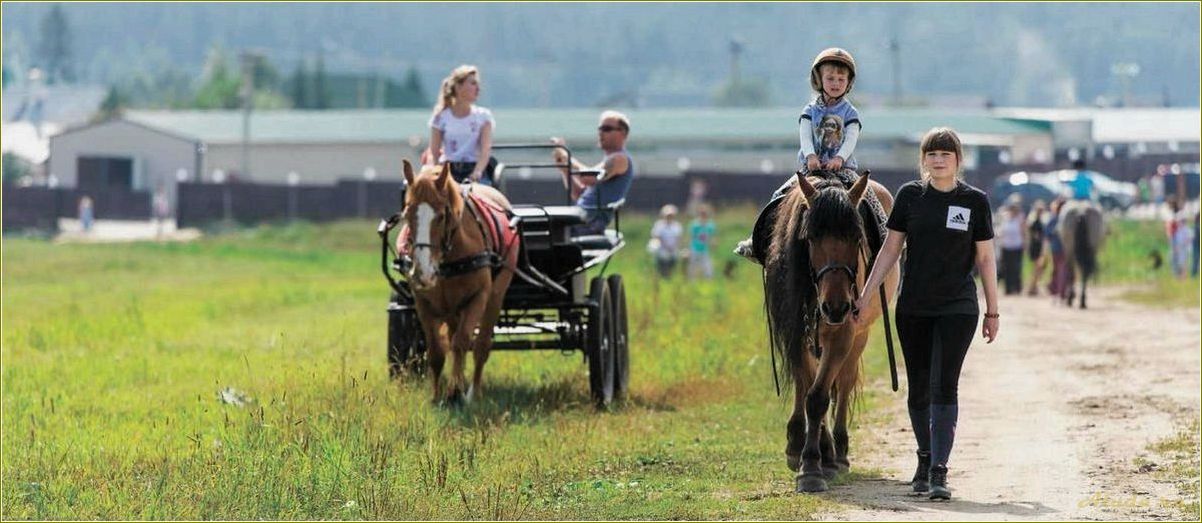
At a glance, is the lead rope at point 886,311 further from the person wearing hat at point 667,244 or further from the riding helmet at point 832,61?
the person wearing hat at point 667,244

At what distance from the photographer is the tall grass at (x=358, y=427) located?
1036cm

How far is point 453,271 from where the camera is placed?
14.1 meters

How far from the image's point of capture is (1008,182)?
64.5m

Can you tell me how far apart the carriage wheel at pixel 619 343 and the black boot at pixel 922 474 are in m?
5.33

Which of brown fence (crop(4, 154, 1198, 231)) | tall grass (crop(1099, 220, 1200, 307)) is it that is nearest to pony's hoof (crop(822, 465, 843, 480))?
tall grass (crop(1099, 220, 1200, 307))

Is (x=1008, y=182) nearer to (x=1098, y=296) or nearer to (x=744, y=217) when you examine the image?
(x=744, y=217)

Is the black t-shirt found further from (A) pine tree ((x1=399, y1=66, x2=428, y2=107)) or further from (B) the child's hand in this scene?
(A) pine tree ((x1=399, y1=66, x2=428, y2=107))

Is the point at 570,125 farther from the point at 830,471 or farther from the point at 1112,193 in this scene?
the point at 830,471

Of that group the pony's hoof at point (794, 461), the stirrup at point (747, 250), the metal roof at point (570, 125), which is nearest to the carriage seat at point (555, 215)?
the stirrup at point (747, 250)

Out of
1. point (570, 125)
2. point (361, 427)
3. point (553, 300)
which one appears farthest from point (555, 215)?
point (570, 125)

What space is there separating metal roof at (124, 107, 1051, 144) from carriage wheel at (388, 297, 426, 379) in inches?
2729

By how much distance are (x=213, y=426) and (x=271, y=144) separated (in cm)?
7575

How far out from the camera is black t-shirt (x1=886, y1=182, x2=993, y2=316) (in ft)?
33.3

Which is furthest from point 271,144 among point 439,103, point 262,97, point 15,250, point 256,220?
point 439,103
